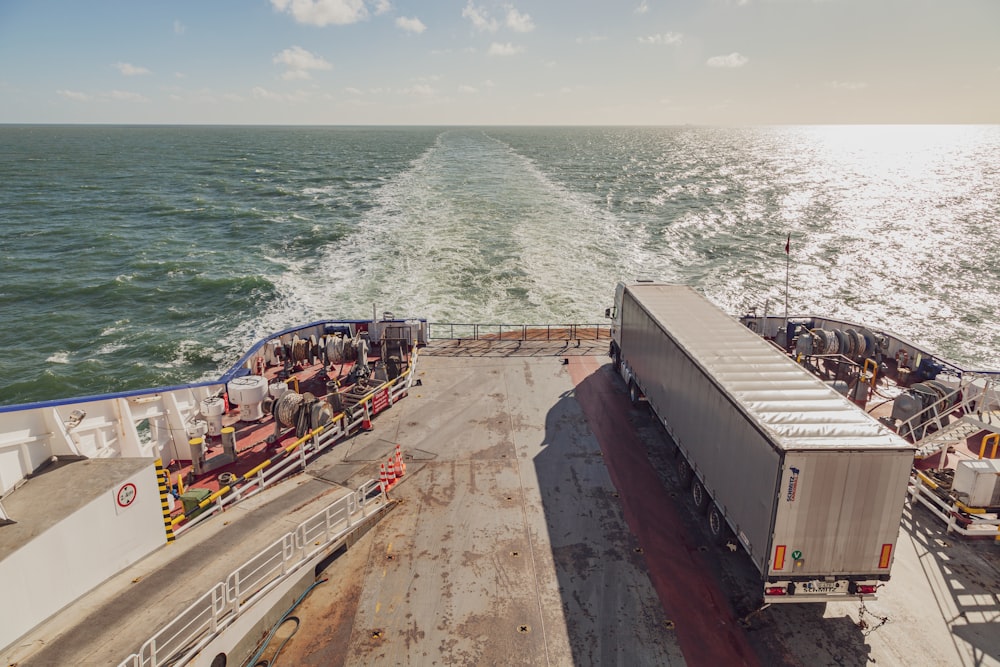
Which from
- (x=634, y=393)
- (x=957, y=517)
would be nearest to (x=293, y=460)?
(x=634, y=393)

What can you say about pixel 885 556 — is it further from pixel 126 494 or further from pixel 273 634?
pixel 126 494

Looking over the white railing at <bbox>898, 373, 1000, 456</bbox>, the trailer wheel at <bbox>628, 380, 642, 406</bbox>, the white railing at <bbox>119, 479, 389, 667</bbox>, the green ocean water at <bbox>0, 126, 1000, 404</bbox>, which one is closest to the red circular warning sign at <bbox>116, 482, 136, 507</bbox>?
the white railing at <bbox>119, 479, 389, 667</bbox>

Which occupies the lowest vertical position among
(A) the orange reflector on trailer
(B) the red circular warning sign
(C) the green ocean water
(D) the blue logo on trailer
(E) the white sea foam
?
(E) the white sea foam

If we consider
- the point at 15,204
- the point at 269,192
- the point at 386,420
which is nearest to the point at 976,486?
the point at 386,420

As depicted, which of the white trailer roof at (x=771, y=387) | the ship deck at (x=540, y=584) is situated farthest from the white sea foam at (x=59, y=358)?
the white trailer roof at (x=771, y=387)

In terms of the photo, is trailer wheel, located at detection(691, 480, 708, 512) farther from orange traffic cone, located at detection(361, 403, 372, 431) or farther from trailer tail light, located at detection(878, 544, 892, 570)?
orange traffic cone, located at detection(361, 403, 372, 431)

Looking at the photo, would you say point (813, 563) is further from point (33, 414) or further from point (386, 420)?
point (33, 414)

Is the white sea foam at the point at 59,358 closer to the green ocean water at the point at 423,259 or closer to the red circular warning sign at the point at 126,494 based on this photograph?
the green ocean water at the point at 423,259
